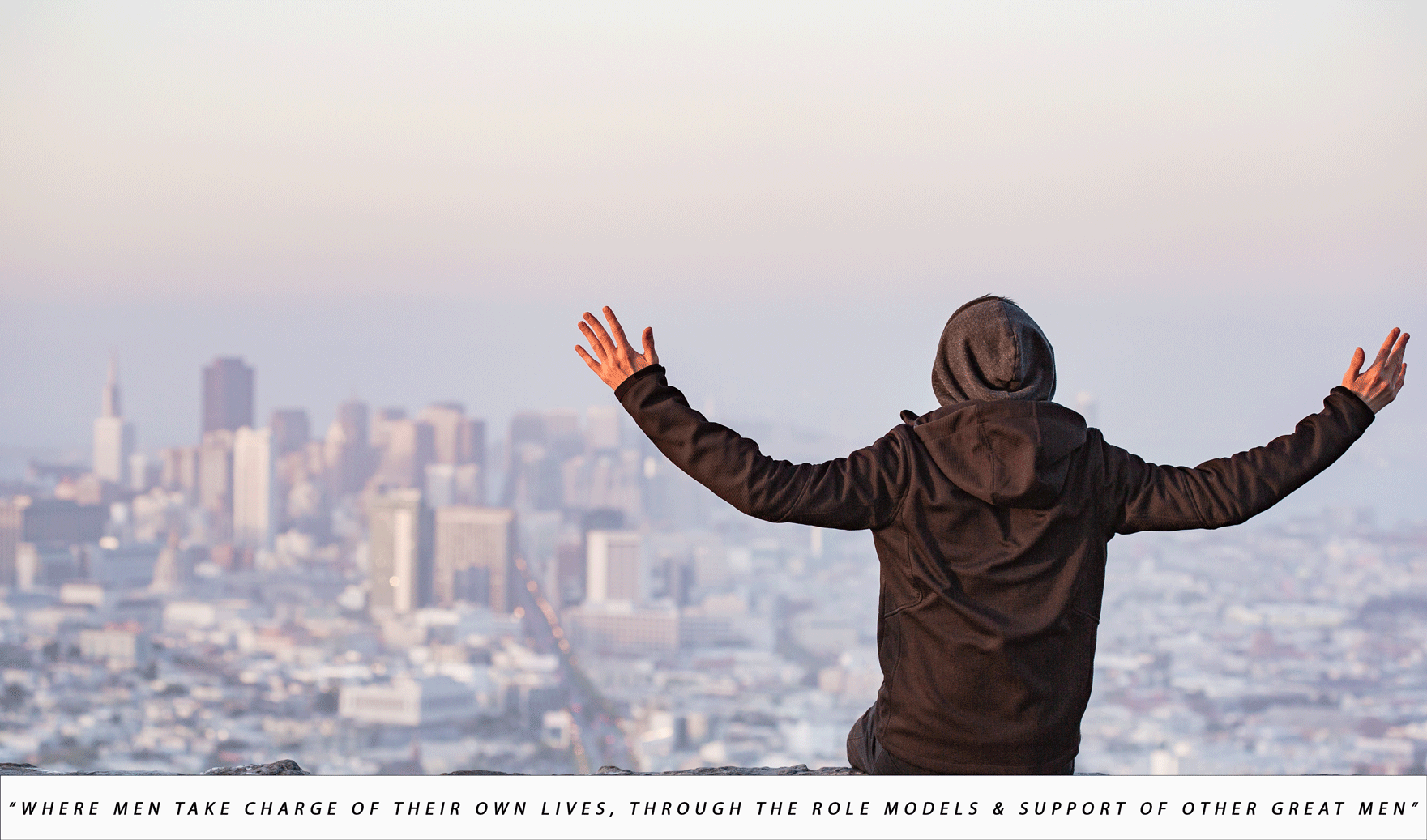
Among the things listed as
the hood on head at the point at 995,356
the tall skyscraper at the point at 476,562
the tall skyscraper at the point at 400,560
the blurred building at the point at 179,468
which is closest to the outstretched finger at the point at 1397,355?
the hood on head at the point at 995,356

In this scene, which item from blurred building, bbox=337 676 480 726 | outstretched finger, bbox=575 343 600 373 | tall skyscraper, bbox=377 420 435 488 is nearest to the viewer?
outstretched finger, bbox=575 343 600 373

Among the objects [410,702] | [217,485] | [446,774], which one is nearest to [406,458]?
[217,485]

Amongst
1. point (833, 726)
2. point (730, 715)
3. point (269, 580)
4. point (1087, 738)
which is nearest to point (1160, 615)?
point (1087, 738)

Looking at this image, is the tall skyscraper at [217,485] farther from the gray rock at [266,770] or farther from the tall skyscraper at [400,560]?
the gray rock at [266,770]

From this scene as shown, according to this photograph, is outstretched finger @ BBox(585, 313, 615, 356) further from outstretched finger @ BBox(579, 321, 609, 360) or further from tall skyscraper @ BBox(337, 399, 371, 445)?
tall skyscraper @ BBox(337, 399, 371, 445)

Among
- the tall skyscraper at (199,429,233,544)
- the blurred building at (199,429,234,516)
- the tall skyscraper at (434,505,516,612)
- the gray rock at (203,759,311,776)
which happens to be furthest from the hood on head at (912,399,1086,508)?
the blurred building at (199,429,234,516)

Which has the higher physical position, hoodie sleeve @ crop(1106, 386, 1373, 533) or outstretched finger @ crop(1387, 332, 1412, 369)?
outstretched finger @ crop(1387, 332, 1412, 369)

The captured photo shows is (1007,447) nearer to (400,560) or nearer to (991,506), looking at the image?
(991,506)
